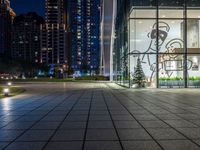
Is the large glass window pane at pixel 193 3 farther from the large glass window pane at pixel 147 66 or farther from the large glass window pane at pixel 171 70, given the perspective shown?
the large glass window pane at pixel 147 66

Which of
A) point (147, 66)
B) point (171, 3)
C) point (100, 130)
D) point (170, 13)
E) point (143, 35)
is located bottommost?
point (100, 130)

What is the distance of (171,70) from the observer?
3478 cm

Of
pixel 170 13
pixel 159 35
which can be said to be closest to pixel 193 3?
pixel 170 13

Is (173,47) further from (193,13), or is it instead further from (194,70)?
(193,13)

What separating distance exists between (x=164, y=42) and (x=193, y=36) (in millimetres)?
3274

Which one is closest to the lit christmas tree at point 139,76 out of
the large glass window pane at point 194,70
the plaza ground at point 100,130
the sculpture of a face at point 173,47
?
the sculpture of a face at point 173,47

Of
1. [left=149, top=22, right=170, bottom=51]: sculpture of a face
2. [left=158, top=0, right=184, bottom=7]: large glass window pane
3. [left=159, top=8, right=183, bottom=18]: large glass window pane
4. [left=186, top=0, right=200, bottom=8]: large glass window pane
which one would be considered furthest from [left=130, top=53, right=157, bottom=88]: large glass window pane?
[left=186, top=0, right=200, bottom=8]: large glass window pane

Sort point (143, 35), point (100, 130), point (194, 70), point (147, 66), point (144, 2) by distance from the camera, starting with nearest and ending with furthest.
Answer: point (100, 130), point (144, 2), point (147, 66), point (194, 70), point (143, 35)

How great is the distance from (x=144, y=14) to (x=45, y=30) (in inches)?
6432

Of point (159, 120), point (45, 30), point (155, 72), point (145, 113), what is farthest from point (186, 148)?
point (45, 30)

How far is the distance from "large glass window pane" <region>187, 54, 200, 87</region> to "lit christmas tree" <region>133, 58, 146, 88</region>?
513 cm

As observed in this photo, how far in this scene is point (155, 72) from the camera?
3431 centimetres

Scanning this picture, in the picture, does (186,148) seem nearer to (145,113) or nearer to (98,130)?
(98,130)

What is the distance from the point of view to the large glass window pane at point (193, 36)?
34.4 m
